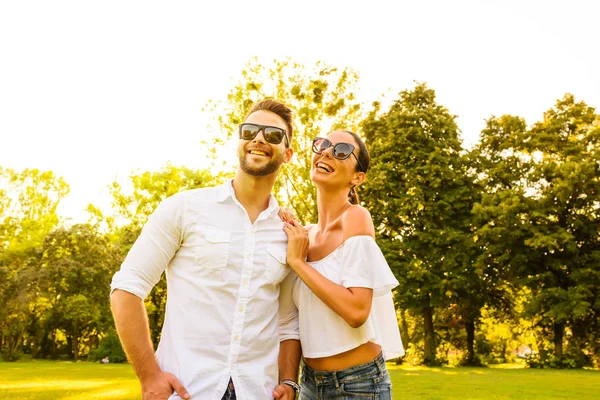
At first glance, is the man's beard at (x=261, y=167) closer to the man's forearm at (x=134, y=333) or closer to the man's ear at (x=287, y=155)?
the man's ear at (x=287, y=155)

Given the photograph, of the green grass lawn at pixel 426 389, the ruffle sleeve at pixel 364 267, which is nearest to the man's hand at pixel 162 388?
the ruffle sleeve at pixel 364 267

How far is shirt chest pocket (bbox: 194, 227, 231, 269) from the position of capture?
3812 millimetres

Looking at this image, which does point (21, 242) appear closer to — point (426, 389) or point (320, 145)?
point (426, 389)

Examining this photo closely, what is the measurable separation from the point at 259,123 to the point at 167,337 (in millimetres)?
1607

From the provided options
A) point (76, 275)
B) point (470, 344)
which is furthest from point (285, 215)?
point (76, 275)

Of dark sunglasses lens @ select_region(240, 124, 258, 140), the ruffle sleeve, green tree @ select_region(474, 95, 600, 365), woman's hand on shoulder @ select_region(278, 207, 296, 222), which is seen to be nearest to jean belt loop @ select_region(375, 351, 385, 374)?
the ruffle sleeve

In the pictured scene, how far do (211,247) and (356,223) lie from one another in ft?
3.85

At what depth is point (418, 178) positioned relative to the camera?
36.3 metres

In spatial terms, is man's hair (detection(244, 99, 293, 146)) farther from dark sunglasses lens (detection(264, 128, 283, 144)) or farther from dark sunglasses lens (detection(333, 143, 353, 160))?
dark sunglasses lens (detection(333, 143, 353, 160))

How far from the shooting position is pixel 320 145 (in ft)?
16.3

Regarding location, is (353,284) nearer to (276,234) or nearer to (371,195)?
(276,234)

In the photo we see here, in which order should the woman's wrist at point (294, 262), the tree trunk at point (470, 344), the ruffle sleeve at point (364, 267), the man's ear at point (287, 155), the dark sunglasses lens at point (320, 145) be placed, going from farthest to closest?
1. the tree trunk at point (470, 344)
2. the dark sunglasses lens at point (320, 145)
3. the man's ear at point (287, 155)
4. the ruffle sleeve at point (364, 267)
5. the woman's wrist at point (294, 262)

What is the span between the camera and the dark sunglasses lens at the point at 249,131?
437 centimetres

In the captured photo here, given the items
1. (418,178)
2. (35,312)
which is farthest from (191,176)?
(418,178)
